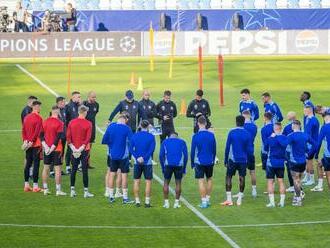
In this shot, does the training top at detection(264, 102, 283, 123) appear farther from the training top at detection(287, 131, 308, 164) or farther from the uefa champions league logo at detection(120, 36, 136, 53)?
the uefa champions league logo at detection(120, 36, 136, 53)

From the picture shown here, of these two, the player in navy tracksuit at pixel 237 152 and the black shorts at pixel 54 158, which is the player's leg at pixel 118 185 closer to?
the black shorts at pixel 54 158

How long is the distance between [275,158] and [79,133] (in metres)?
4.79

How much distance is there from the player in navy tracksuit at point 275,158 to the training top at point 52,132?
17.2 ft

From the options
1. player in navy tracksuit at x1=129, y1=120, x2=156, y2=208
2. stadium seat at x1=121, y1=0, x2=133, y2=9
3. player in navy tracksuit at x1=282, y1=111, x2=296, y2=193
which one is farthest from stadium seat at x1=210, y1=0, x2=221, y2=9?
player in navy tracksuit at x1=129, y1=120, x2=156, y2=208

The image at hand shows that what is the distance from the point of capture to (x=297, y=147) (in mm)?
27094

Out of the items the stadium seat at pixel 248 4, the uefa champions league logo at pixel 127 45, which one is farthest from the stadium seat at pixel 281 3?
→ the uefa champions league logo at pixel 127 45

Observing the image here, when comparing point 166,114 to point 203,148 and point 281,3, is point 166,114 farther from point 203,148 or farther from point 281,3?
point 281,3

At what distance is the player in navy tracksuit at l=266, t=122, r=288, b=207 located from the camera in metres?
26.9

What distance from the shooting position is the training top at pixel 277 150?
88.0ft

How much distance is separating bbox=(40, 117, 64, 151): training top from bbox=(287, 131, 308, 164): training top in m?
5.71

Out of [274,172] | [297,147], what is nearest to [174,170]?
[274,172]

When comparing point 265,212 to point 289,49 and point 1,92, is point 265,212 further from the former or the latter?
point 289,49

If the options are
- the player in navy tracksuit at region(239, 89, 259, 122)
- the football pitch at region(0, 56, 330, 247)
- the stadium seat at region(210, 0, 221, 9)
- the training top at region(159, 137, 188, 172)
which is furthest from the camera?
the stadium seat at region(210, 0, 221, 9)

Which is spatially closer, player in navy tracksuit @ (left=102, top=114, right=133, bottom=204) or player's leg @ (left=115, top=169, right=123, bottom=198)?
player in navy tracksuit @ (left=102, top=114, right=133, bottom=204)
